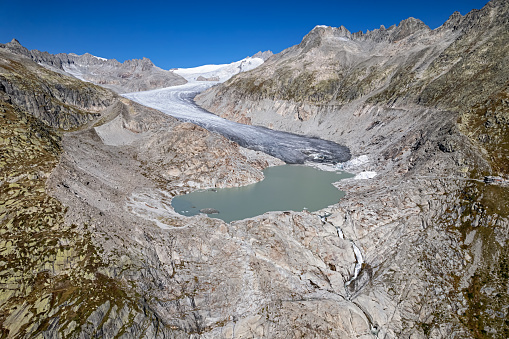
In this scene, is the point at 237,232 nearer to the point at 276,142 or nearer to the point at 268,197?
the point at 268,197

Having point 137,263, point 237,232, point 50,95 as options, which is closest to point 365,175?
point 237,232

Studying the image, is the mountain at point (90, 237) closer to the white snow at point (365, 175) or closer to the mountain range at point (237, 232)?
the mountain range at point (237, 232)

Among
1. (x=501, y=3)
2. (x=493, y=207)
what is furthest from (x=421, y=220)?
(x=501, y=3)

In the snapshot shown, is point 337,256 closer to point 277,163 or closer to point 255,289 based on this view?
point 255,289

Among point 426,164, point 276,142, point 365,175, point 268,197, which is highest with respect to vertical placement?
point 426,164

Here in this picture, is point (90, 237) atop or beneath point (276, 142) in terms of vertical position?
beneath

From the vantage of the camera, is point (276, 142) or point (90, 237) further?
point (276, 142)

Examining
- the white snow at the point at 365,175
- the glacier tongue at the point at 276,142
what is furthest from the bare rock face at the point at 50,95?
the white snow at the point at 365,175
